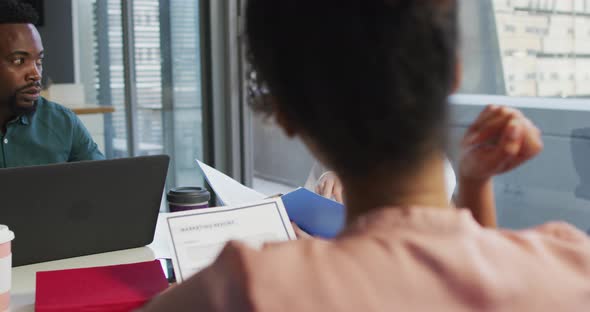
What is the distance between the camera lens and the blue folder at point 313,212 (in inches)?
51.8

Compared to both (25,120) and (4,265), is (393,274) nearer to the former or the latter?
(4,265)

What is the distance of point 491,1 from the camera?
3.02m

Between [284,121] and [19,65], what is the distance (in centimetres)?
171

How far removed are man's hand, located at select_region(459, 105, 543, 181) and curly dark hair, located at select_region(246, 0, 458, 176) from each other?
0.81 feet

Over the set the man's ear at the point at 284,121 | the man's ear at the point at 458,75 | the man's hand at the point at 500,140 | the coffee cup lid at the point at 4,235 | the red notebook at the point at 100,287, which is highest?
the man's ear at the point at 458,75

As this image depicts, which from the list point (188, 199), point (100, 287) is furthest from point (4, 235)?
point (188, 199)

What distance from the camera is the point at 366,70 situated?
522 mm

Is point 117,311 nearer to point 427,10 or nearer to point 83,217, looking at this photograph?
point 83,217

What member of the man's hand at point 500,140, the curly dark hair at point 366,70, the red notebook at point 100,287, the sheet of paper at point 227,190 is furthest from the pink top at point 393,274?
the sheet of paper at point 227,190

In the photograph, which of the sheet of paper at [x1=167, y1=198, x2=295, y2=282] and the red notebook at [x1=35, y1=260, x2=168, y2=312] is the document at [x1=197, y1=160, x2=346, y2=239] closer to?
the sheet of paper at [x1=167, y1=198, x2=295, y2=282]

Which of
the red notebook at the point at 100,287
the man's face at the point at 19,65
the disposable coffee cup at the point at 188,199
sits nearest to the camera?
the red notebook at the point at 100,287

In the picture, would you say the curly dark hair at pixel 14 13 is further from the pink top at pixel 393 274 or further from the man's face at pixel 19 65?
the pink top at pixel 393 274

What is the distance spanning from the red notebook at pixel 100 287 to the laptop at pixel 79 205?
130 millimetres

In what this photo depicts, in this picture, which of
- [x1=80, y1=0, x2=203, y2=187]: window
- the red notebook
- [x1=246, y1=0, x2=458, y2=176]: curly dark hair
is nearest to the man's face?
the red notebook
